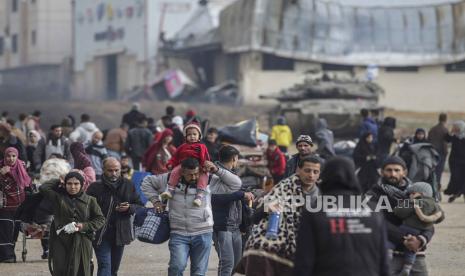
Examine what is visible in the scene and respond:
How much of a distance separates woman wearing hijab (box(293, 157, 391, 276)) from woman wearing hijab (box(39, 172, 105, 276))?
13.6 ft

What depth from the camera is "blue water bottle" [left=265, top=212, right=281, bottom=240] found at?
912cm

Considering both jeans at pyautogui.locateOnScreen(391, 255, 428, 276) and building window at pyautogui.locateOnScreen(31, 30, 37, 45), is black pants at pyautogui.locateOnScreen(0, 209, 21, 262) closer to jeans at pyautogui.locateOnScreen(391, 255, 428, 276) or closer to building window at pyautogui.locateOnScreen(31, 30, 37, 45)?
jeans at pyautogui.locateOnScreen(391, 255, 428, 276)

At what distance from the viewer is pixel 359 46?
53094 mm

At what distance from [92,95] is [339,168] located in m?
57.5

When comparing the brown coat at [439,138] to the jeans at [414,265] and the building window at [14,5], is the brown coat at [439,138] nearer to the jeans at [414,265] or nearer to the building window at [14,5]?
the jeans at [414,265]

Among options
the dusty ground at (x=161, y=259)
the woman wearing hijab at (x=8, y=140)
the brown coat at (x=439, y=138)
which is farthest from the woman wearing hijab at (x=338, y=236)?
the brown coat at (x=439, y=138)

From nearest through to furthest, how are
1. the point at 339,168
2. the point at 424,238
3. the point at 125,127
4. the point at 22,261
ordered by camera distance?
the point at 339,168
the point at 424,238
the point at 22,261
the point at 125,127

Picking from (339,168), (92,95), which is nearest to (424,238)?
(339,168)

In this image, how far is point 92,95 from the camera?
2542 inches

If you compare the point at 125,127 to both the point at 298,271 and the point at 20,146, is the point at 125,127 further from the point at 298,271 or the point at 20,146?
the point at 298,271

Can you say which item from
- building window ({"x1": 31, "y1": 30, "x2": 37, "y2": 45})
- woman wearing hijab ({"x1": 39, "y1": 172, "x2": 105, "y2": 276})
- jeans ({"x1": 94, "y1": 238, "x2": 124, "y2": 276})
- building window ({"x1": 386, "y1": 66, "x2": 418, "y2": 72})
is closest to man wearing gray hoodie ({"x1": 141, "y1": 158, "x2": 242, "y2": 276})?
woman wearing hijab ({"x1": 39, "y1": 172, "x2": 105, "y2": 276})

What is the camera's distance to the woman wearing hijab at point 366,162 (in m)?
22.9

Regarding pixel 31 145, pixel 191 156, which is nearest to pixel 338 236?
pixel 191 156

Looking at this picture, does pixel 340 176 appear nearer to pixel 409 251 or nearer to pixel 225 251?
pixel 409 251
